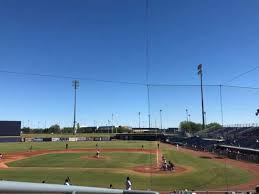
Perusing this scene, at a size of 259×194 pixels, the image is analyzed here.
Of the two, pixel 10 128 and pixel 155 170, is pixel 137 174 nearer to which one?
pixel 155 170

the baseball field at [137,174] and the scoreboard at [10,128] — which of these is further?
the scoreboard at [10,128]

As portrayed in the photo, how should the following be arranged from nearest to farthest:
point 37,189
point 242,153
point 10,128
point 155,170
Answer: point 37,189, point 155,170, point 242,153, point 10,128

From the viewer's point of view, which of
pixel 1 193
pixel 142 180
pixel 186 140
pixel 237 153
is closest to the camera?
pixel 1 193

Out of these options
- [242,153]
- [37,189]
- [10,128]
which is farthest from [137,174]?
[10,128]

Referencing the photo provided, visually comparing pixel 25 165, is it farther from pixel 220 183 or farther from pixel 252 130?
pixel 252 130

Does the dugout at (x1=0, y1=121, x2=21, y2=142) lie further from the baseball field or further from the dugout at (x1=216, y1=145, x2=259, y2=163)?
the dugout at (x1=216, y1=145, x2=259, y2=163)

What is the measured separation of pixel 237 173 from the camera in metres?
27.4

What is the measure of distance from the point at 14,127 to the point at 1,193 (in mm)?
78465

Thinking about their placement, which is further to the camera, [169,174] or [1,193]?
[169,174]

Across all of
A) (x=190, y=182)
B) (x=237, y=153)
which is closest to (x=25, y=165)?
(x=190, y=182)

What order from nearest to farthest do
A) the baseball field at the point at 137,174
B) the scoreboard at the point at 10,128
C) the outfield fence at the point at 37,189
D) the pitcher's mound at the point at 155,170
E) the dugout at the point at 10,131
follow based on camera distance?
the outfield fence at the point at 37,189 → the baseball field at the point at 137,174 → the pitcher's mound at the point at 155,170 → the dugout at the point at 10,131 → the scoreboard at the point at 10,128

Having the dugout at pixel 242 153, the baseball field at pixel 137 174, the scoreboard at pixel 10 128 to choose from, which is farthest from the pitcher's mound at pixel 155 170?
the scoreboard at pixel 10 128

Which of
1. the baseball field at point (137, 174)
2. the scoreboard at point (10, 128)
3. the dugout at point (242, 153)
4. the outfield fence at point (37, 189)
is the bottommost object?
the baseball field at point (137, 174)

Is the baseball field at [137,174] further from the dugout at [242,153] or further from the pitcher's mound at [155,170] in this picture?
the dugout at [242,153]
